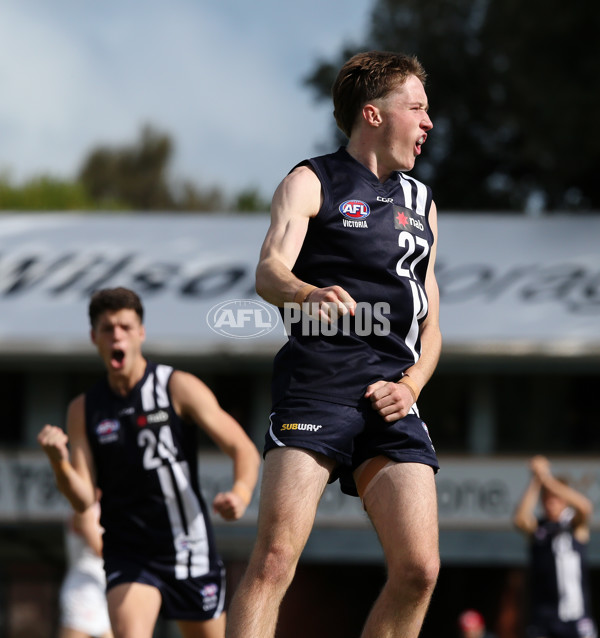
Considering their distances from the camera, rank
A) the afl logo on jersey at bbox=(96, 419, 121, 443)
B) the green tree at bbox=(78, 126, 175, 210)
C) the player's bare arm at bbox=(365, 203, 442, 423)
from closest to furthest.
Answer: the player's bare arm at bbox=(365, 203, 442, 423) → the afl logo on jersey at bbox=(96, 419, 121, 443) → the green tree at bbox=(78, 126, 175, 210)

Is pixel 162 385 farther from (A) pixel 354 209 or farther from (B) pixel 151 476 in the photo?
(A) pixel 354 209

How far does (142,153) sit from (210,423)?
60.8 meters

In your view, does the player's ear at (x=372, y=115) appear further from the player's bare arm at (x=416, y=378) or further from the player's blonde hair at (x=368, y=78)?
the player's bare arm at (x=416, y=378)

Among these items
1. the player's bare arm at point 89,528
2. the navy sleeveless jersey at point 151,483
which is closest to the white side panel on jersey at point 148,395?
the navy sleeveless jersey at point 151,483

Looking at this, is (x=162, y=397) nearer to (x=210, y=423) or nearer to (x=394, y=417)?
(x=210, y=423)

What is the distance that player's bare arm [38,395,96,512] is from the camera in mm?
5574

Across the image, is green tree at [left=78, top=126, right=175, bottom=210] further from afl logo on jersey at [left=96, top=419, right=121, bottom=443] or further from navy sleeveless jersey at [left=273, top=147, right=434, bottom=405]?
navy sleeveless jersey at [left=273, top=147, right=434, bottom=405]

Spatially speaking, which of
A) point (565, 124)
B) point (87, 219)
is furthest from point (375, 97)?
point (565, 124)

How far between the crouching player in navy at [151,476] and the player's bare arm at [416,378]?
5.15 feet

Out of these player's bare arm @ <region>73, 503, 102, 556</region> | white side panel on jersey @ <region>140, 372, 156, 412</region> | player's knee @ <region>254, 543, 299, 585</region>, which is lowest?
player's bare arm @ <region>73, 503, 102, 556</region>

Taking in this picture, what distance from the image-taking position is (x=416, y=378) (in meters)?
4.48

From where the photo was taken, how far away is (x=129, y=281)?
2100 centimetres

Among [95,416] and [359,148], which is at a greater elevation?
[359,148]

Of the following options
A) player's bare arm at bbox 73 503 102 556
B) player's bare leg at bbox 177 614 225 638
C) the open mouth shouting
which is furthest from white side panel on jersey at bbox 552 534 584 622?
the open mouth shouting
